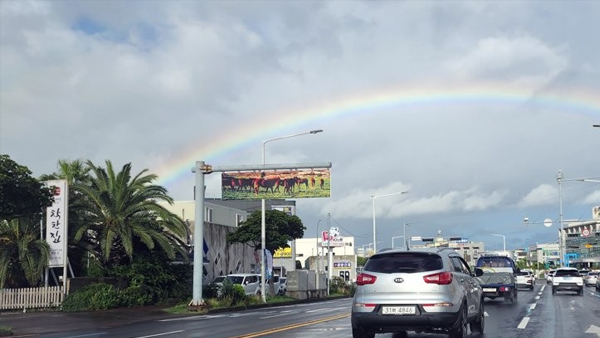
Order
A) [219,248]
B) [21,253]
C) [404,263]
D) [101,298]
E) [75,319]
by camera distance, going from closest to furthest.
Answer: [404,263], [75,319], [21,253], [101,298], [219,248]

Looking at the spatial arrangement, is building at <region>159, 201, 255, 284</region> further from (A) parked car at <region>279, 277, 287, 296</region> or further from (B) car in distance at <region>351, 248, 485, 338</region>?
(B) car in distance at <region>351, 248, 485, 338</region>

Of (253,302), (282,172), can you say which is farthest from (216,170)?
(253,302)

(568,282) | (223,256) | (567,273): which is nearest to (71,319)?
(223,256)

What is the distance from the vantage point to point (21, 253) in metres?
28.9

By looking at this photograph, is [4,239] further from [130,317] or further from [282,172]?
[282,172]

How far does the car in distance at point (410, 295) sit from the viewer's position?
12.1m

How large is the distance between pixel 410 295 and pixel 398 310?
351 mm

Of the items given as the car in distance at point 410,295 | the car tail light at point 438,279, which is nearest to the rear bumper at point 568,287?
the car in distance at point 410,295

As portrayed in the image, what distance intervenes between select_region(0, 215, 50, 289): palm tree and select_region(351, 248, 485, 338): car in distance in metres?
20.3

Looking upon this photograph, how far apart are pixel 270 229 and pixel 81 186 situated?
15.5m

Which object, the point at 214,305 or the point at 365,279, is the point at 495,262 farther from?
the point at 365,279

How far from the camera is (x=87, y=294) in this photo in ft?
96.2

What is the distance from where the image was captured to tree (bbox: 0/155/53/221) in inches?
971

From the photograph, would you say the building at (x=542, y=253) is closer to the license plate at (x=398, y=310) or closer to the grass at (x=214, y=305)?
the grass at (x=214, y=305)
